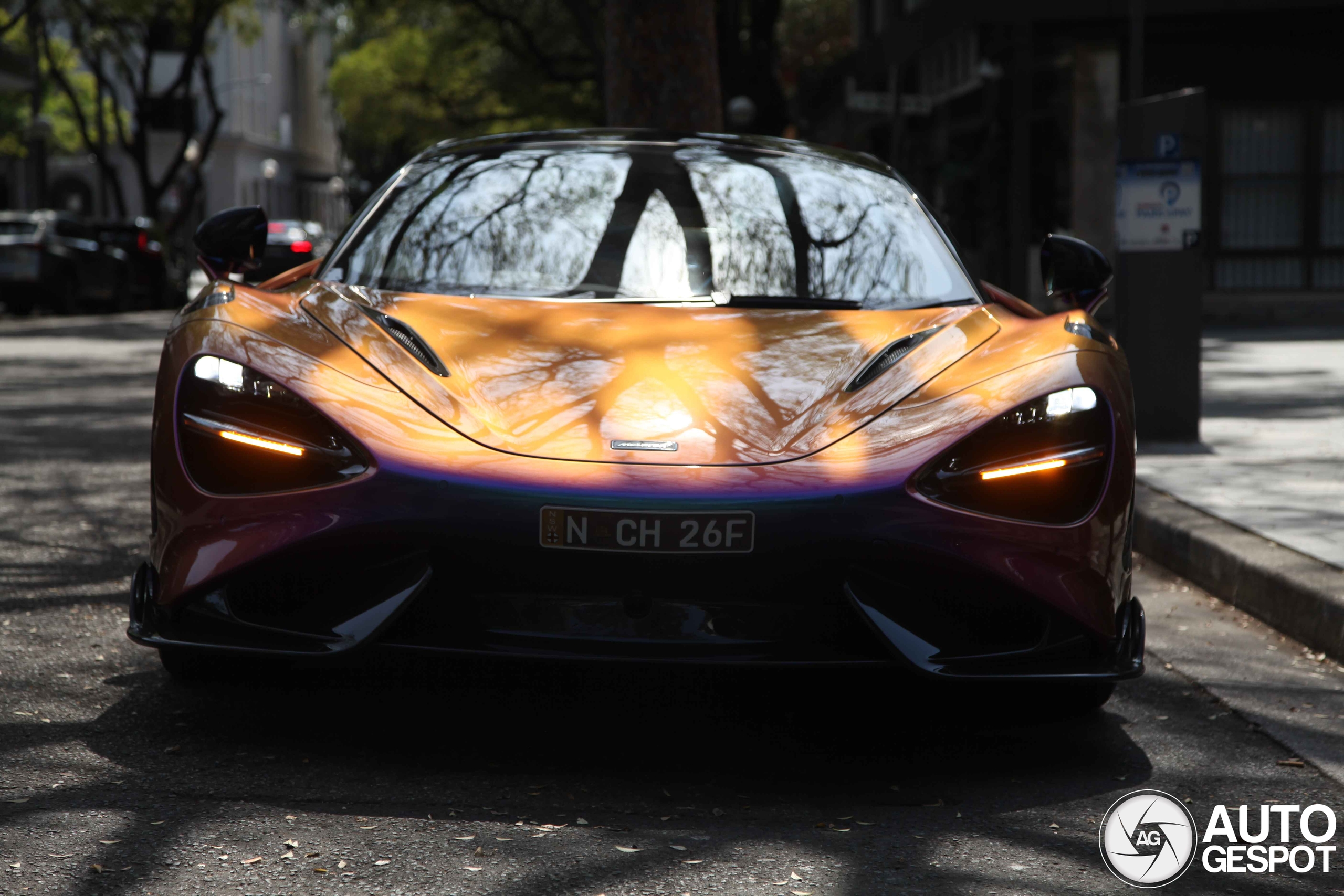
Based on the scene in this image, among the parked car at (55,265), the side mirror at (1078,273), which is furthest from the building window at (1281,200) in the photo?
Answer: the side mirror at (1078,273)

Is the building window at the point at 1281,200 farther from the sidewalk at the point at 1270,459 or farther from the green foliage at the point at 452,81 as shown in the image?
the green foliage at the point at 452,81

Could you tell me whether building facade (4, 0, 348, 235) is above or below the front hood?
above

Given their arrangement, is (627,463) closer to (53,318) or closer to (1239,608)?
(1239,608)

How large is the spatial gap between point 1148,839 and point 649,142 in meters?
2.46

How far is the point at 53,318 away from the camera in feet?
77.9

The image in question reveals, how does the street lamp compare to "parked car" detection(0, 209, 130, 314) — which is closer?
"parked car" detection(0, 209, 130, 314)

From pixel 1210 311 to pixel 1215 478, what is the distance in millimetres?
14801

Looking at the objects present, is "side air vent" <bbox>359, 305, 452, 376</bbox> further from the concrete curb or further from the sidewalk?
the sidewalk

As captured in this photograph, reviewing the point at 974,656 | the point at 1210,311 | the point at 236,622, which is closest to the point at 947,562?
the point at 974,656

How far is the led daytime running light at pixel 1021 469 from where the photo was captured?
→ 3.13 m

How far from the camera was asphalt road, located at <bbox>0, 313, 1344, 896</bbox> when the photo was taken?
2635 millimetres

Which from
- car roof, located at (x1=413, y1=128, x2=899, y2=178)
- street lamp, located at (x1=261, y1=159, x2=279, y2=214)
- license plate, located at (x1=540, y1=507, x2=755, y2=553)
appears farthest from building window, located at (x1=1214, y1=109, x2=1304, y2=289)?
street lamp, located at (x1=261, y1=159, x2=279, y2=214)

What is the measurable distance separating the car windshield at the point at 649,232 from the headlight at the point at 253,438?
0.74 m

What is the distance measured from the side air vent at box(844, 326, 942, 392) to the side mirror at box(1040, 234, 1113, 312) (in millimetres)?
637
